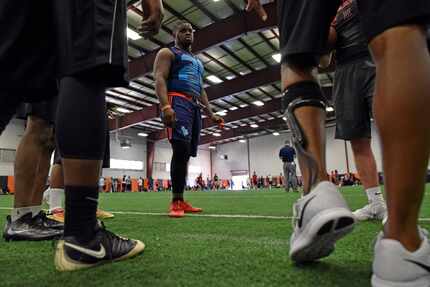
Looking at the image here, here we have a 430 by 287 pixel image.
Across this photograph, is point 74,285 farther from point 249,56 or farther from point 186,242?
point 249,56

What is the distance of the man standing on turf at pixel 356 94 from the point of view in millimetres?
1948

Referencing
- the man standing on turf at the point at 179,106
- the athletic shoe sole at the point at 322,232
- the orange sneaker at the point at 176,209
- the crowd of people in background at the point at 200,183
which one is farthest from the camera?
the crowd of people in background at the point at 200,183

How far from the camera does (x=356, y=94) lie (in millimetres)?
2021

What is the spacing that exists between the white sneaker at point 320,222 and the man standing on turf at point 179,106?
5.89 ft

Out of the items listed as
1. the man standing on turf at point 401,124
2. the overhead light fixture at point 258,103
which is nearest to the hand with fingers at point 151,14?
the man standing on turf at point 401,124

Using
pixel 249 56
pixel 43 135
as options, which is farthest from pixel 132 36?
pixel 43 135

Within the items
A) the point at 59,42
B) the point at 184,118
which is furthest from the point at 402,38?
the point at 184,118

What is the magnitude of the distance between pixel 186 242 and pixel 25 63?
2.80 feet

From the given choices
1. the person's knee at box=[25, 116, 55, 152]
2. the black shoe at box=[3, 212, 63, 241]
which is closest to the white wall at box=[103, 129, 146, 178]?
the person's knee at box=[25, 116, 55, 152]

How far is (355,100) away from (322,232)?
1.45m

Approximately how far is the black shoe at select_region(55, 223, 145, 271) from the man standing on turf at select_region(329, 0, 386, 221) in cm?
144

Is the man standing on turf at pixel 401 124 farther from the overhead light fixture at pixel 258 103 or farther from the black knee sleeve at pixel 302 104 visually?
the overhead light fixture at pixel 258 103

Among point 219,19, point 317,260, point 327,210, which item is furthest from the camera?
point 219,19

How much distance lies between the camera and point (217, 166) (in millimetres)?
31203
